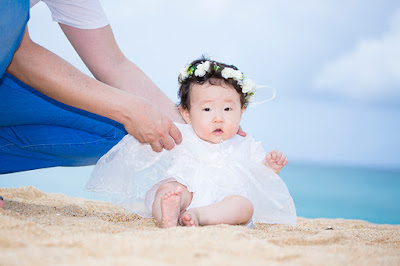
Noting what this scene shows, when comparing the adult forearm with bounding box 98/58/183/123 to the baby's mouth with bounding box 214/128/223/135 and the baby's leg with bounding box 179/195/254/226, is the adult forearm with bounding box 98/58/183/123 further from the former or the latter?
the baby's leg with bounding box 179/195/254/226

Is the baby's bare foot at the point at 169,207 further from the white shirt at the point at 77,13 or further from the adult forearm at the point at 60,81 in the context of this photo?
the white shirt at the point at 77,13

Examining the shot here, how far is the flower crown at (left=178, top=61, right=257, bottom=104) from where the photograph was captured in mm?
2457

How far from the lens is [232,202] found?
2068mm

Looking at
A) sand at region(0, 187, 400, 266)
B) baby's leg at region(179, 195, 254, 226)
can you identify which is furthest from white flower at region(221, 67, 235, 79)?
sand at region(0, 187, 400, 266)

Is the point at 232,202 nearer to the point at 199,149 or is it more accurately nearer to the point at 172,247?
the point at 199,149

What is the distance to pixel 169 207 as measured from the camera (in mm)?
1889

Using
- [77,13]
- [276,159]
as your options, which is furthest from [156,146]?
[77,13]

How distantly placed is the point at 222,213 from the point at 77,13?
168cm

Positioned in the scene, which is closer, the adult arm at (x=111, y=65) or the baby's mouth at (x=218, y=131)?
the baby's mouth at (x=218, y=131)

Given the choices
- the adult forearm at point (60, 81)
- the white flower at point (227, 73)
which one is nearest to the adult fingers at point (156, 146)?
the adult forearm at point (60, 81)

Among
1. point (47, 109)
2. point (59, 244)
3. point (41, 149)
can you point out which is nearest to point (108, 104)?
point (47, 109)

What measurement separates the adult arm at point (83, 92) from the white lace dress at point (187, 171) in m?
0.18

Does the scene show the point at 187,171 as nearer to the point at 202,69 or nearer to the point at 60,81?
the point at 202,69

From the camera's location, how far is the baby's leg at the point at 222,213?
1904mm
